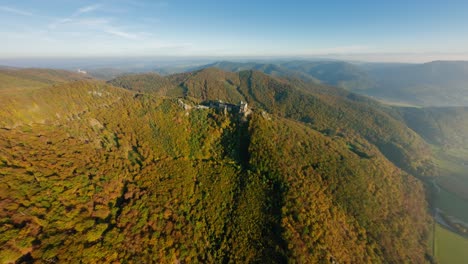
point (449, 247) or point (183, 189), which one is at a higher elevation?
point (183, 189)

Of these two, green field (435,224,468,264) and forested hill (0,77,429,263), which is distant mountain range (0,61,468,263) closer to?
forested hill (0,77,429,263)

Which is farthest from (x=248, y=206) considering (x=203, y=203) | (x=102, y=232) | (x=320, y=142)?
(x=320, y=142)

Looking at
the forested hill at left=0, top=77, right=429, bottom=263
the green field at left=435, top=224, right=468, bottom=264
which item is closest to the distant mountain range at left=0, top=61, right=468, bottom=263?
the forested hill at left=0, top=77, right=429, bottom=263

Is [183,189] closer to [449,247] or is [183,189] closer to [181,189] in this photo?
[181,189]

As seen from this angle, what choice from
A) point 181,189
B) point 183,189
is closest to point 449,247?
point 183,189

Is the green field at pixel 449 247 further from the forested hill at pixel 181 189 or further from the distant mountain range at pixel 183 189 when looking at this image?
the forested hill at pixel 181 189

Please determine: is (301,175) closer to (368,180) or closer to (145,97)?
(368,180)

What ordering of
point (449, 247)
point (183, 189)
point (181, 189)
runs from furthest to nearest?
1. point (449, 247)
2. point (183, 189)
3. point (181, 189)
